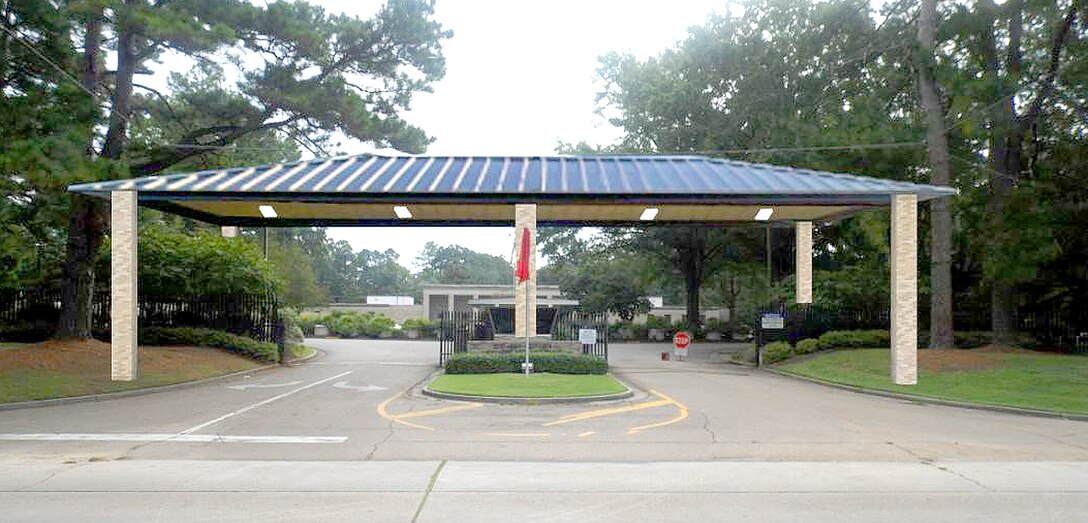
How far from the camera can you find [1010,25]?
25703 mm

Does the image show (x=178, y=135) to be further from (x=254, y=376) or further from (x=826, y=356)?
(x=826, y=356)

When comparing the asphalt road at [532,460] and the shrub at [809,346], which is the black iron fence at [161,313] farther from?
the shrub at [809,346]

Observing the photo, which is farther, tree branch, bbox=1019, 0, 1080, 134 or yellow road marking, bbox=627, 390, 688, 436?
tree branch, bbox=1019, 0, 1080, 134

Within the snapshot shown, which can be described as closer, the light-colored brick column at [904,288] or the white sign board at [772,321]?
the light-colored brick column at [904,288]

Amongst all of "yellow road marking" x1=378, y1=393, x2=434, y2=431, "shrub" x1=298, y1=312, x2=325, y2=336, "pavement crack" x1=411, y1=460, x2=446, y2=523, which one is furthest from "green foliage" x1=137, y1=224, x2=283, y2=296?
"shrub" x1=298, y1=312, x2=325, y2=336

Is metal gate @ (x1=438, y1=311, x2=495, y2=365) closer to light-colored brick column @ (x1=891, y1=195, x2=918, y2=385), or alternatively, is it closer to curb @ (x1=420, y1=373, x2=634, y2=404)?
curb @ (x1=420, y1=373, x2=634, y2=404)

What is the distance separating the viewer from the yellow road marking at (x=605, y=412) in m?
13.8

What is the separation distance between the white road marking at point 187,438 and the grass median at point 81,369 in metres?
4.33

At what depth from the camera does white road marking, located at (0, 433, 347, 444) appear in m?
11.6

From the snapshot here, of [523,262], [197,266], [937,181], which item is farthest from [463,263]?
[523,262]

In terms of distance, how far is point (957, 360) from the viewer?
72.1 ft

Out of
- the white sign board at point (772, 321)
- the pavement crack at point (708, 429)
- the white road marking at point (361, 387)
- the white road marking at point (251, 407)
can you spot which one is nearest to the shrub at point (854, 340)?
the white sign board at point (772, 321)

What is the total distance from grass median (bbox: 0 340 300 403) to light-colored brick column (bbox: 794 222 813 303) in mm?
16043

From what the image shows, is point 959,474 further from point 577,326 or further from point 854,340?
point 854,340
